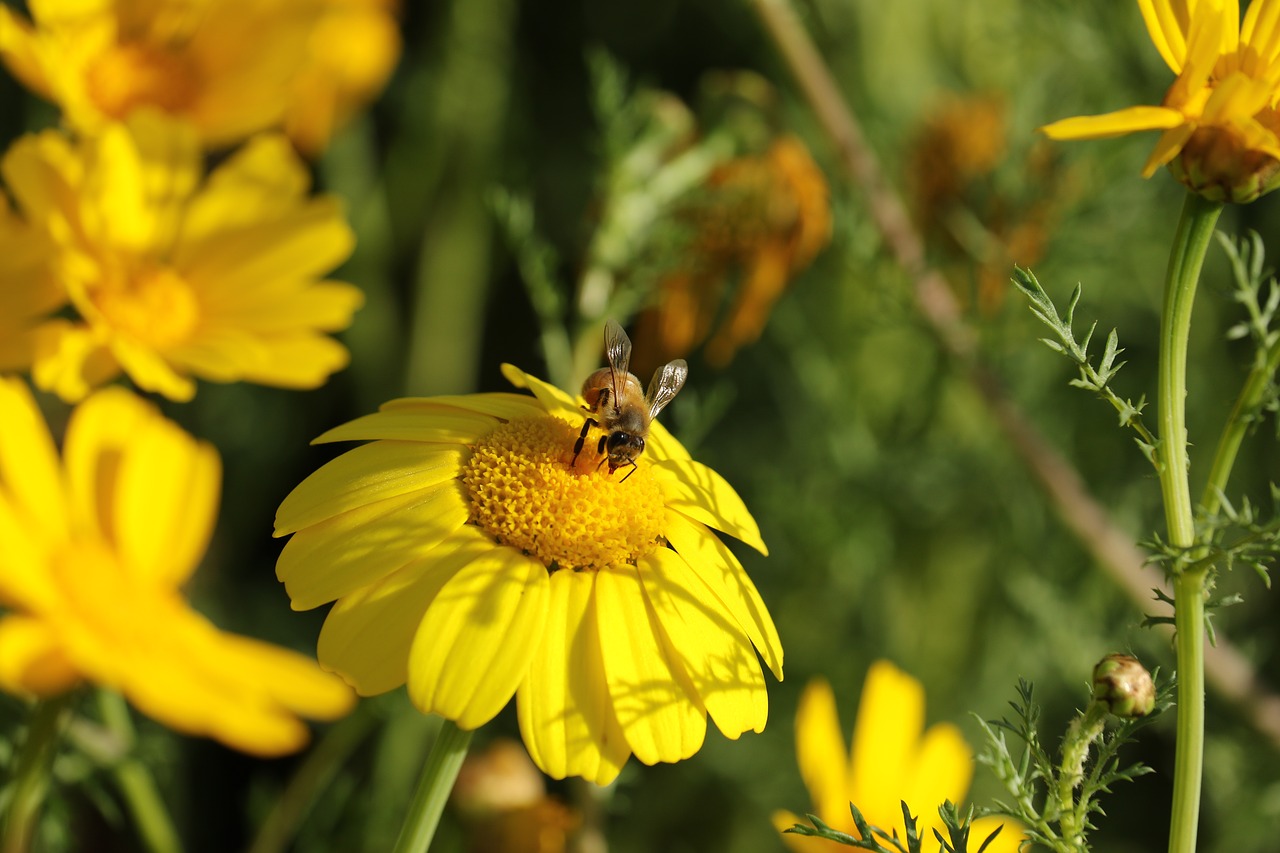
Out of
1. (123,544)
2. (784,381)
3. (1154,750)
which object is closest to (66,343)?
(123,544)

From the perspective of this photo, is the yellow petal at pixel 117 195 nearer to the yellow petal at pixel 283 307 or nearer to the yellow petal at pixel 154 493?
the yellow petal at pixel 283 307

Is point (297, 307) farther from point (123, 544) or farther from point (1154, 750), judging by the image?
point (1154, 750)

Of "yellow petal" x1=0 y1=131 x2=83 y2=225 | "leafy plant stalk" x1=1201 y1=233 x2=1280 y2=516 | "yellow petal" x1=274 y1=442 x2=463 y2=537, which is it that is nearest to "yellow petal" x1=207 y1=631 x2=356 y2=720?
"yellow petal" x1=274 y1=442 x2=463 y2=537

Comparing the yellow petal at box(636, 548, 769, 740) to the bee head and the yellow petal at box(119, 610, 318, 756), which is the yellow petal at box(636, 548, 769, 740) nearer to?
the bee head

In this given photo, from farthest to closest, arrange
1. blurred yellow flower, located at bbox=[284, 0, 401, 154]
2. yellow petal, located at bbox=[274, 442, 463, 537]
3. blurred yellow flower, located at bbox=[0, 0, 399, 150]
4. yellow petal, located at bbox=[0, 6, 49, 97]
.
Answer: blurred yellow flower, located at bbox=[284, 0, 401, 154]
blurred yellow flower, located at bbox=[0, 0, 399, 150]
yellow petal, located at bbox=[0, 6, 49, 97]
yellow petal, located at bbox=[274, 442, 463, 537]

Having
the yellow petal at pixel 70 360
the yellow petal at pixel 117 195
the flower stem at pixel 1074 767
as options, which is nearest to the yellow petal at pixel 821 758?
the flower stem at pixel 1074 767

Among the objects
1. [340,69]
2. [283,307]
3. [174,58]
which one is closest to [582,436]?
[283,307]

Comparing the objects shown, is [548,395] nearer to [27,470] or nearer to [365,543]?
[365,543]
